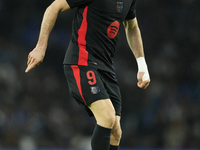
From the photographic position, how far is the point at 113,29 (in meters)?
2.64

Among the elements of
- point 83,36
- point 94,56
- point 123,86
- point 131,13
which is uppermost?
point 131,13

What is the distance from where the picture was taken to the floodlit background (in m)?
6.26

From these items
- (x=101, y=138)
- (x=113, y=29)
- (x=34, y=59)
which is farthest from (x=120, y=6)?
(x=101, y=138)

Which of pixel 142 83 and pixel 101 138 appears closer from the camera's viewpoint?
pixel 101 138

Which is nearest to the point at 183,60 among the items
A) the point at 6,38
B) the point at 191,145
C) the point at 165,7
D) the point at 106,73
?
the point at 165,7

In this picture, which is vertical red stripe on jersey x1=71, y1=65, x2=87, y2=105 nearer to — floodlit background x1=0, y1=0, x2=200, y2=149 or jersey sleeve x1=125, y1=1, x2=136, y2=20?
jersey sleeve x1=125, y1=1, x2=136, y2=20

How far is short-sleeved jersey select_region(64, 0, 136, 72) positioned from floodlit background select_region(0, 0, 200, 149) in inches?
153

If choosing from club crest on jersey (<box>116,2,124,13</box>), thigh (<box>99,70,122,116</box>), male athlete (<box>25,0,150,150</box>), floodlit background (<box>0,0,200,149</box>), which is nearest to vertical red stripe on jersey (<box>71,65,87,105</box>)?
male athlete (<box>25,0,150,150</box>)

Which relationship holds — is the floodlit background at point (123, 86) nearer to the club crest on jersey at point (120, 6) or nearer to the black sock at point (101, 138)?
the black sock at point (101, 138)

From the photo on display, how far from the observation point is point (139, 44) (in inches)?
121

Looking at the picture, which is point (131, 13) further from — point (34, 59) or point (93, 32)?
point (34, 59)

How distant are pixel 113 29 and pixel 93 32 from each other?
0.19 metres

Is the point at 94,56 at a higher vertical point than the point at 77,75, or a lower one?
higher

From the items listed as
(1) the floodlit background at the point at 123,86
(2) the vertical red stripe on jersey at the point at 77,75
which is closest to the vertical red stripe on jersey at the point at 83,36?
(2) the vertical red stripe on jersey at the point at 77,75
